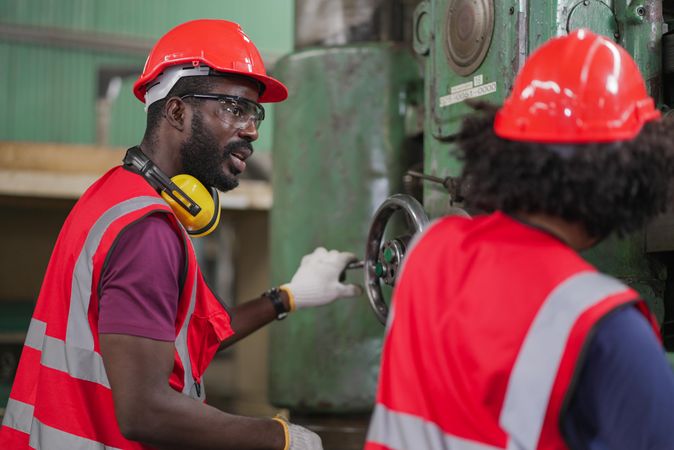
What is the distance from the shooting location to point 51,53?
253 inches

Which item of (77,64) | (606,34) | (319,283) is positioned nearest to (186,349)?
(319,283)

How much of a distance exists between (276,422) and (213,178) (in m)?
0.57

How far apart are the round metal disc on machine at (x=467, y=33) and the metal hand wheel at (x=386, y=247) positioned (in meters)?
0.39

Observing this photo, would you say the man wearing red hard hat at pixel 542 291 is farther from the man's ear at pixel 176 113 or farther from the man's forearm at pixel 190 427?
the man's ear at pixel 176 113

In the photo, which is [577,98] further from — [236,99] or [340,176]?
[340,176]

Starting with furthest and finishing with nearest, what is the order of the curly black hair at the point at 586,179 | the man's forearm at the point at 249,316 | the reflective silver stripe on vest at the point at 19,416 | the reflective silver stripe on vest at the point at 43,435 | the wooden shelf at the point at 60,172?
the wooden shelf at the point at 60,172 → the man's forearm at the point at 249,316 → the reflective silver stripe on vest at the point at 19,416 → the reflective silver stripe on vest at the point at 43,435 → the curly black hair at the point at 586,179

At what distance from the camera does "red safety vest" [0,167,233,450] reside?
1.50m

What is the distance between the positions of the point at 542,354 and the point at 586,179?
238 mm

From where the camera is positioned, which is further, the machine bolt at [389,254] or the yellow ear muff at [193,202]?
the machine bolt at [389,254]

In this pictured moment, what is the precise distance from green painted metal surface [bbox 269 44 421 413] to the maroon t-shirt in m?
1.30

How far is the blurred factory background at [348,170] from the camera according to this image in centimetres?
191

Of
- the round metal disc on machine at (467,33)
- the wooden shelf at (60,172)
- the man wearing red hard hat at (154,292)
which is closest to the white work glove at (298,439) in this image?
the man wearing red hard hat at (154,292)

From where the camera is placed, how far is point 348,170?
2773mm

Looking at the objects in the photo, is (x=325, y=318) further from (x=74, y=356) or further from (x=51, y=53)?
(x=51, y=53)
